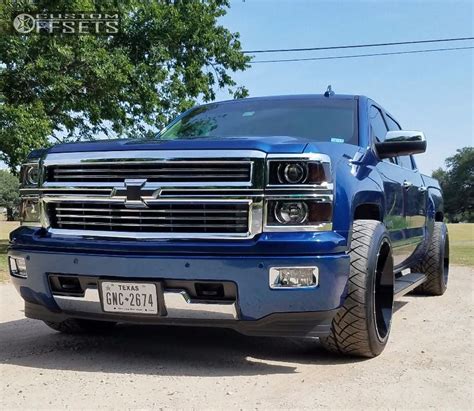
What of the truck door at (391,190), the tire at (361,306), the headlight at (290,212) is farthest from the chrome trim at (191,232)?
the truck door at (391,190)

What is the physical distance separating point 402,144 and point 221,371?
2204 mm

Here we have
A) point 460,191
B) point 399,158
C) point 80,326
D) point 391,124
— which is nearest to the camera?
point 80,326

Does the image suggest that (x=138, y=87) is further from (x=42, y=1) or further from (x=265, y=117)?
(x=265, y=117)

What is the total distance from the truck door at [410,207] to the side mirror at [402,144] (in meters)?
0.73

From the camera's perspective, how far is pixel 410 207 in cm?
579

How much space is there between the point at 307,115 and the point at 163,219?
1.85 metres

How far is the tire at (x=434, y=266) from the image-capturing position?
7.12 meters

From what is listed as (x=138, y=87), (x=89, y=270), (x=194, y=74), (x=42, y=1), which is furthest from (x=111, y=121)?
(x=89, y=270)

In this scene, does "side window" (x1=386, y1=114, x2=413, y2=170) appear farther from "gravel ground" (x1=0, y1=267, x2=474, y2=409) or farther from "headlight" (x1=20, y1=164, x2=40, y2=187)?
"headlight" (x1=20, y1=164, x2=40, y2=187)

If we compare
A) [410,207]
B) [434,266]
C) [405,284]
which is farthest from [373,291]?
[434,266]

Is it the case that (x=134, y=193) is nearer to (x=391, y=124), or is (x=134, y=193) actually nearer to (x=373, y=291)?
(x=373, y=291)

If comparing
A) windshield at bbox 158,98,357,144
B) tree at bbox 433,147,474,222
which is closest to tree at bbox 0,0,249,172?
windshield at bbox 158,98,357,144

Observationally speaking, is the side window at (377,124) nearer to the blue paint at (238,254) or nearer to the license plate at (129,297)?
the blue paint at (238,254)

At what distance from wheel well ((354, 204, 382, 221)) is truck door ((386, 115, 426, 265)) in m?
0.72
